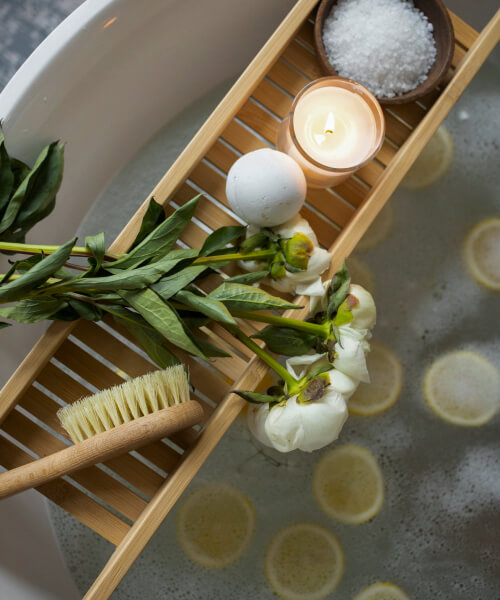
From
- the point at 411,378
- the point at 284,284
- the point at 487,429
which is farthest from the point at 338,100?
the point at 487,429

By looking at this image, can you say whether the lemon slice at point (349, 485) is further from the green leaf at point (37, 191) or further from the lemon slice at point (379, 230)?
the green leaf at point (37, 191)

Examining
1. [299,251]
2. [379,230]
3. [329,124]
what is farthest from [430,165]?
[299,251]

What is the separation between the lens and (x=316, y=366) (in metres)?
0.67

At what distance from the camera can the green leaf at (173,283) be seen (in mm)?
590

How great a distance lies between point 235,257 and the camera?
2.15ft

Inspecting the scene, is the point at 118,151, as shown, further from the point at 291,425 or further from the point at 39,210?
the point at 291,425

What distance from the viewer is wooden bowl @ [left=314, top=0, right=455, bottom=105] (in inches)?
29.2

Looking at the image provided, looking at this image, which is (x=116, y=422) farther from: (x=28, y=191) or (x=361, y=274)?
(x=361, y=274)

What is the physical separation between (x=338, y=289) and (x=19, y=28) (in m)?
0.76

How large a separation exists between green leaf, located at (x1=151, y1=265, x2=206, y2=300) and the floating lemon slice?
0.58 meters

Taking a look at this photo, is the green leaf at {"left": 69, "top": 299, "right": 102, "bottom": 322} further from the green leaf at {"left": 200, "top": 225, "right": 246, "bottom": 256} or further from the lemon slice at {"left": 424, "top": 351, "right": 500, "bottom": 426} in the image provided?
the lemon slice at {"left": 424, "top": 351, "right": 500, "bottom": 426}

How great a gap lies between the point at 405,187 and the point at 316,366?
1.64 ft

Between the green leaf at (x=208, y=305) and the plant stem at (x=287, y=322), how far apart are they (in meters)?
0.06

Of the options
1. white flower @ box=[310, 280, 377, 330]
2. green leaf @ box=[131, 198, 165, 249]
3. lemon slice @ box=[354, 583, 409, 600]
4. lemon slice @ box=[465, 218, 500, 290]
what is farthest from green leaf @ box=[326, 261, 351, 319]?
lemon slice @ box=[354, 583, 409, 600]
